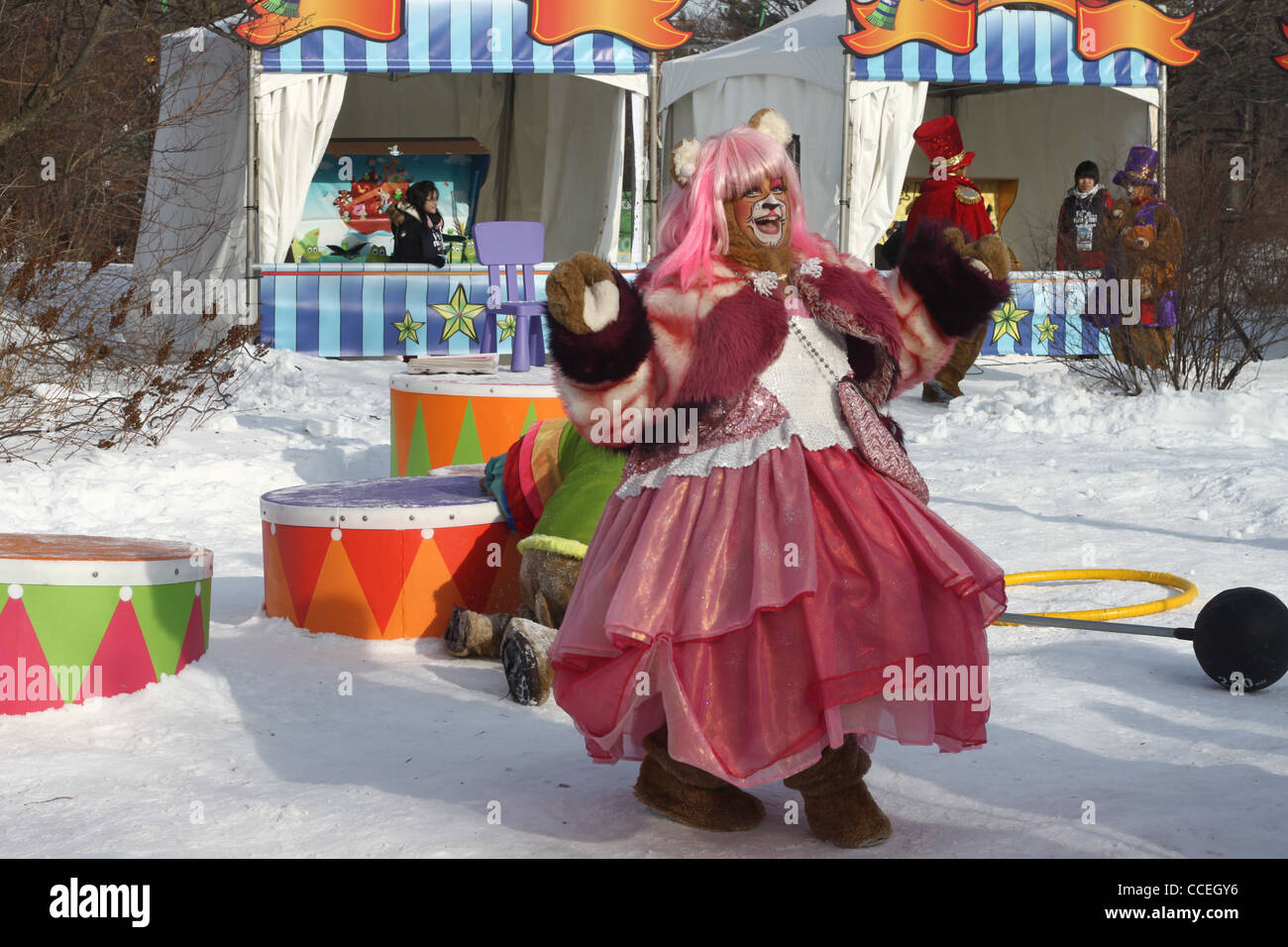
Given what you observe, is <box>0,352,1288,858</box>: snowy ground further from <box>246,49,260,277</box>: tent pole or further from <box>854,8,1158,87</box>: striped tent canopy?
<box>854,8,1158,87</box>: striped tent canopy

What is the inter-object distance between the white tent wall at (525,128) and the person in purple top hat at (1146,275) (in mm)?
5999

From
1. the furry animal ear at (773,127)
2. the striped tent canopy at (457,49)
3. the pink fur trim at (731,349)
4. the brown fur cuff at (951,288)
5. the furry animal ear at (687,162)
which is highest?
the striped tent canopy at (457,49)

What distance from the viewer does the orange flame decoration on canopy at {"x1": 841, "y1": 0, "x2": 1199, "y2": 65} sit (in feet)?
37.9

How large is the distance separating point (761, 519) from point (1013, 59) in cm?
1019

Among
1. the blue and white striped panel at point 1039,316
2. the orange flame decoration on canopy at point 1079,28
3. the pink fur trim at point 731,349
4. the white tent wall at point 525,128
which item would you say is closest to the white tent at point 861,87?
the orange flame decoration on canopy at point 1079,28

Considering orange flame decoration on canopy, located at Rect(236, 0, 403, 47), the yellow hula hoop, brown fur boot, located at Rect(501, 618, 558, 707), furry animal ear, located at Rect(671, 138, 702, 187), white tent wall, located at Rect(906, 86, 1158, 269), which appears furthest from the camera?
white tent wall, located at Rect(906, 86, 1158, 269)

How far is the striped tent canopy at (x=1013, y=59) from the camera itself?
461 inches

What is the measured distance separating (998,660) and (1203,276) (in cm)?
583

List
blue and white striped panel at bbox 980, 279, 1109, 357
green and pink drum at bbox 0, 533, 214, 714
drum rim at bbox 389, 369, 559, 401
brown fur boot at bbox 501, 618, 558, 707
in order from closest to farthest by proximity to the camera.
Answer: green and pink drum at bbox 0, 533, 214, 714
brown fur boot at bbox 501, 618, 558, 707
drum rim at bbox 389, 369, 559, 401
blue and white striped panel at bbox 980, 279, 1109, 357

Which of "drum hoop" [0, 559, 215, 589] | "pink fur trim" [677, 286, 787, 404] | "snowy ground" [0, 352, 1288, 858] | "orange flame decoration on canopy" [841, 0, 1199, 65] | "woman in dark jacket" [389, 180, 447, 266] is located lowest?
"snowy ground" [0, 352, 1288, 858]

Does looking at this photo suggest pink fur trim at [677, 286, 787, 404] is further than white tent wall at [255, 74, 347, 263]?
No

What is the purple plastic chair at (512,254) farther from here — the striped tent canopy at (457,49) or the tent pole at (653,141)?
the striped tent canopy at (457,49)

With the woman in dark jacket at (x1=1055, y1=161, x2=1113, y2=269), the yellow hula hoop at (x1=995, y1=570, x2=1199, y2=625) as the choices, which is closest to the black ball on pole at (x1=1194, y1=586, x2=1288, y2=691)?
the yellow hula hoop at (x1=995, y1=570, x2=1199, y2=625)

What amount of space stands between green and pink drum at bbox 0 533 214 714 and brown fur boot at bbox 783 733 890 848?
77.0 inches
